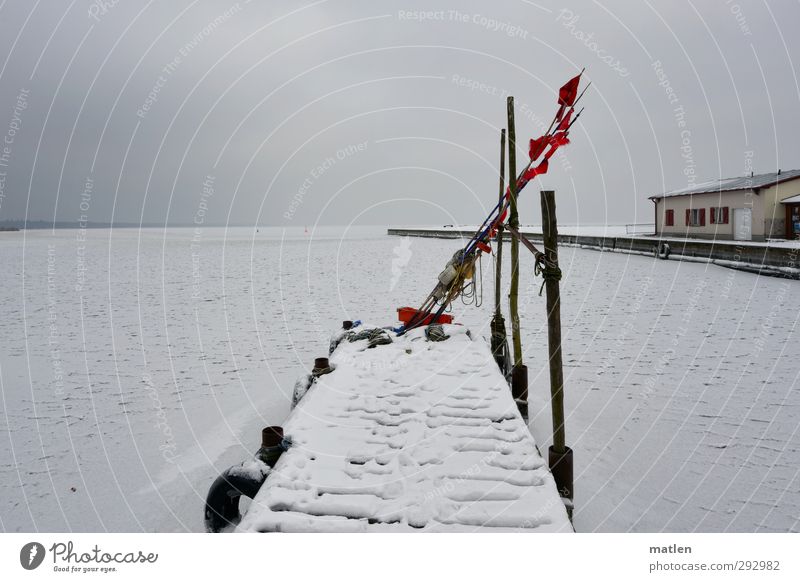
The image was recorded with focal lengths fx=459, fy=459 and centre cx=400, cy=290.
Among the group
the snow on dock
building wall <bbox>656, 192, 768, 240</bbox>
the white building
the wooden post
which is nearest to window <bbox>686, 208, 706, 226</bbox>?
the white building

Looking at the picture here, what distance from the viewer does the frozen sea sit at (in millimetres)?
4969

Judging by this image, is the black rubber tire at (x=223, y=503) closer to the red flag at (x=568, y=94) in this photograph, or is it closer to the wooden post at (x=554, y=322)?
the wooden post at (x=554, y=322)

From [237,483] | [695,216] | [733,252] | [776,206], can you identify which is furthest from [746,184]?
[237,483]

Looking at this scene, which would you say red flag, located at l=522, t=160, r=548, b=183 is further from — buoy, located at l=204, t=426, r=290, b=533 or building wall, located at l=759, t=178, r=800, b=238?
building wall, located at l=759, t=178, r=800, b=238

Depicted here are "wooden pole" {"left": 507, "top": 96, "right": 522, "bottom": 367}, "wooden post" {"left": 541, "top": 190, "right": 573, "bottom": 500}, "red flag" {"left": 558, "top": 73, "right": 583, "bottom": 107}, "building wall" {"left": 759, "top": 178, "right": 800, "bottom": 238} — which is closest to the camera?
"wooden post" {"left": 541, "top": 190, "right": 573, "bottom": 500}

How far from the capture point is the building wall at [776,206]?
24844mm

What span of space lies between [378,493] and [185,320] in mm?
11449

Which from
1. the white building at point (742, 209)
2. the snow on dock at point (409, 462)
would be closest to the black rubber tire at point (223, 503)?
the snow on dock at point (409, 462)

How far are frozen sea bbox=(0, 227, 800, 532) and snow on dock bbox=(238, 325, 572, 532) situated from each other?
4.16 feet

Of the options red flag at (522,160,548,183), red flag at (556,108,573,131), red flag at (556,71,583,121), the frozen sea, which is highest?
red flag at (556,71,583,121)

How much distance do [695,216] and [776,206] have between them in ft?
16.6

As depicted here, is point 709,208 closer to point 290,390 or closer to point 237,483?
point 290,390

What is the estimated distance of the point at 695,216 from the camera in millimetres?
29922

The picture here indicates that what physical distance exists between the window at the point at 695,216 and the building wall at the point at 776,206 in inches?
159
